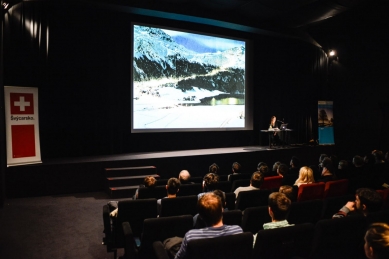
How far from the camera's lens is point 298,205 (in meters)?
2.81

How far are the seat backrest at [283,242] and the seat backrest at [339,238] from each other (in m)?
0.11

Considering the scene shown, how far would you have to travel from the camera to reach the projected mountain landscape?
8.19m

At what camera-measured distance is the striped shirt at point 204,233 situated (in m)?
1.76

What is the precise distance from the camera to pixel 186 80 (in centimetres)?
875

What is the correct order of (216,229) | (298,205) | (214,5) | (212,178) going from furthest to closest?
(214,5), (212,178), (298,205), (216,229)

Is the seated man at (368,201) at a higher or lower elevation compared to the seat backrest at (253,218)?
higher

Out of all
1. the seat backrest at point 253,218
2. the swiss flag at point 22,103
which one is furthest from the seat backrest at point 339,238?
the swiss flag at point 22,103

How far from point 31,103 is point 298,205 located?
5.59 m

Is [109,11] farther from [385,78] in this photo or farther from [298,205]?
[385,78]

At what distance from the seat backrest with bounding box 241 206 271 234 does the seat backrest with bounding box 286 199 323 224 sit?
323 mm

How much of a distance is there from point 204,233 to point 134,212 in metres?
1.37

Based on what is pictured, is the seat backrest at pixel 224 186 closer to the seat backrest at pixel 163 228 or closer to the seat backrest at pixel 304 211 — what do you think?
the seat backrest at pixel 304 211

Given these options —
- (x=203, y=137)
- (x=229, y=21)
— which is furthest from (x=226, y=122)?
(x=229, y=21)

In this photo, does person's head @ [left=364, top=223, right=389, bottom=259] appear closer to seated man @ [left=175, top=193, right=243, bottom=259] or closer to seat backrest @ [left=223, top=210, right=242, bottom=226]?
seated man @ [left=175, top=193, right=243, bottom=259]
